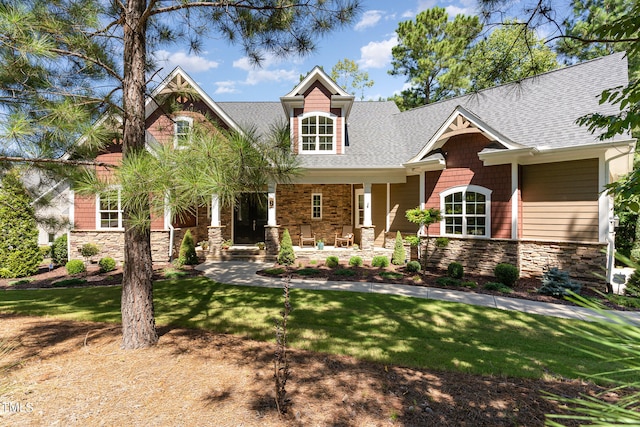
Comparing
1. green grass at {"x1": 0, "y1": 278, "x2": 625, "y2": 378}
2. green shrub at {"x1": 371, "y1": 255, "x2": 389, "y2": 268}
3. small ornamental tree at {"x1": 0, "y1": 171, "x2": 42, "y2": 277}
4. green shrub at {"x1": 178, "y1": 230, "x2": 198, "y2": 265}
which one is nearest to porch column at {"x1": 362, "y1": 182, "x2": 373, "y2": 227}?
green shrub at {"x1": 371, "y1": 255, "x2": 389, "y2": 268}

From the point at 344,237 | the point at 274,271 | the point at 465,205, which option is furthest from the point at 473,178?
A: the point at 274,271

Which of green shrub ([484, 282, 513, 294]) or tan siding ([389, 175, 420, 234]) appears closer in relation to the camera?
green shrub ([484, 282, 513, 294])

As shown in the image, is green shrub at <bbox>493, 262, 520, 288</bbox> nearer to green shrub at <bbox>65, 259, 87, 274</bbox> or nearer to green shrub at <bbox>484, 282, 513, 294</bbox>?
green shrub at <bbox>484, 282, 513, 294</bbox>

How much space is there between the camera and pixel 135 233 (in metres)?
4.56

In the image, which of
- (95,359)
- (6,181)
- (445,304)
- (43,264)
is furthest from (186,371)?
(43,264)

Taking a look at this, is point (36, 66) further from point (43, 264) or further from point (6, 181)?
point (43, 264)

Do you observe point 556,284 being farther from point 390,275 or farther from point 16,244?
point 16,244

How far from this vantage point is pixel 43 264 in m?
12.6

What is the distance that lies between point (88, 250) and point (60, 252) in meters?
1.83

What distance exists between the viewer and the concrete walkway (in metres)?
7.00

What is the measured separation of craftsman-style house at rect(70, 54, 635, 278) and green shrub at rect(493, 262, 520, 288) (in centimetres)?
88

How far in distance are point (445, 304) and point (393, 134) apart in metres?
9.67

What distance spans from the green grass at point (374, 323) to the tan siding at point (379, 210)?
6.53m

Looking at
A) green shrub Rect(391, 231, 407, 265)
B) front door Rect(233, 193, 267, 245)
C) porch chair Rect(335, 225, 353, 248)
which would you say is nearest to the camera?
green shrub Rect(391, 231, 407, 265)
